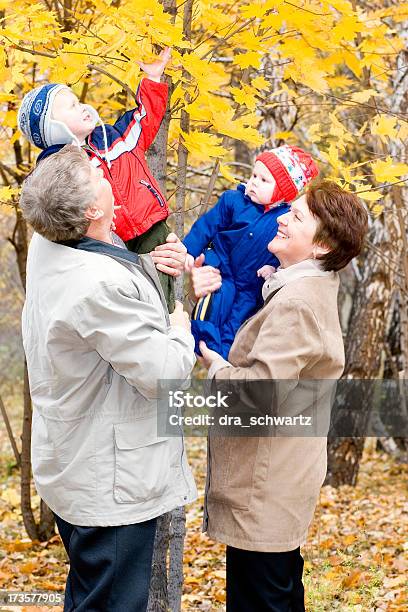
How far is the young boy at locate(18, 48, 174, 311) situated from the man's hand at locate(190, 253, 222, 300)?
89mm

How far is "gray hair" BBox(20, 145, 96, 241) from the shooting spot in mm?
2066

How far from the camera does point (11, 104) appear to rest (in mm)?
4293

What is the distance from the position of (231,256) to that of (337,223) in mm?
495

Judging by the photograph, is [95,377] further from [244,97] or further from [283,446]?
[244,97]

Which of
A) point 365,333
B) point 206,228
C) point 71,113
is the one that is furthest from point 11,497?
point 71,113

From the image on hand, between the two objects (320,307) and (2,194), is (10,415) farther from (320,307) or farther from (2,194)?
(320,307)

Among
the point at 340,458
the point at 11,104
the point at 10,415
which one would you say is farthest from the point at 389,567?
the point at 10,415

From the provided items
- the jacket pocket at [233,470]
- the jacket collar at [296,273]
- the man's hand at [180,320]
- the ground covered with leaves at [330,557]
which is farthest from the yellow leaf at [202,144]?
the ground covered with leaves at [330,557]

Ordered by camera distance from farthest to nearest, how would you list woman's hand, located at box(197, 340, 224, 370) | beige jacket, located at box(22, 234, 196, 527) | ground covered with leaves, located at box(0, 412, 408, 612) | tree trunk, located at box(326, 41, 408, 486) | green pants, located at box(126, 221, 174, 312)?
1. tree trunk, located at box(326, 41, 408, 486)
2. ground covered with leaves, located at box(0, 412, 408, 612)
3. green pants, located at box(126, 221, 174, 312)
4. woman's hand, located at box(197, 340, 224, 370)
5. beige jacket, located at box(22, 234, 196, 527)

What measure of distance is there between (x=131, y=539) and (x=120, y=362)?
0.54 metres

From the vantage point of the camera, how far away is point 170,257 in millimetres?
2545

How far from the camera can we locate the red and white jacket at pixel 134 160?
8.11ft

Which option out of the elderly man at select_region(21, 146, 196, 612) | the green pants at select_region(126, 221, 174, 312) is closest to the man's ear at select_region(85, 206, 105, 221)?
the elderly man at select_region(21, 146, 196, 612)

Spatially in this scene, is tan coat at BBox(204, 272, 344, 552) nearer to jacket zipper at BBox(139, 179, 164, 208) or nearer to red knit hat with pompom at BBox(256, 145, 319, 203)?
red knit hat with pompom at BBox(256, 145, 319, 203)
